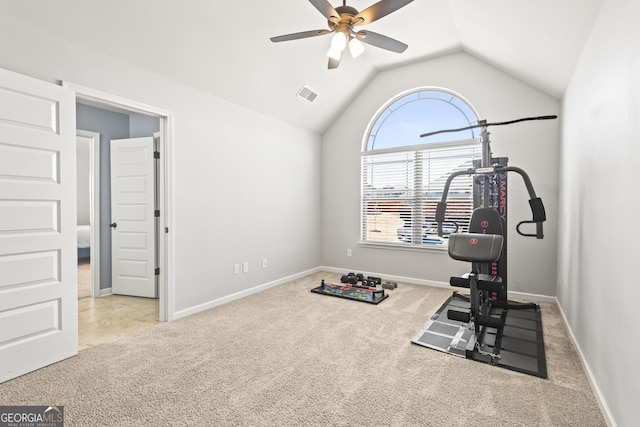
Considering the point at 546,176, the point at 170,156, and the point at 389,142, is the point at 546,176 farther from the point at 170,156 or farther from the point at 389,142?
the point at 170,156

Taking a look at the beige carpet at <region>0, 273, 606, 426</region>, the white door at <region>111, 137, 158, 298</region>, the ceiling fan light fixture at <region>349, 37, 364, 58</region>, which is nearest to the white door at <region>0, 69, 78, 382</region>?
the beige carpet at <region>0, 273, 606, 426</region>

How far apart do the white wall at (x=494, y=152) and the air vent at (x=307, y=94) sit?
95cm

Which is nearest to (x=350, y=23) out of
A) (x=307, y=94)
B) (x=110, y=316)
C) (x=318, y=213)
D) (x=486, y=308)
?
(x=307, y=94)

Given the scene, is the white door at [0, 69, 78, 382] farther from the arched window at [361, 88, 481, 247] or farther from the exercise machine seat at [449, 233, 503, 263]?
the arched window at [361, 88, 481, 247]

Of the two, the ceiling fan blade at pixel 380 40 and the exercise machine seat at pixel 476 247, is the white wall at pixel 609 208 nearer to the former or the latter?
the exercise machine seat at pixel 476 247

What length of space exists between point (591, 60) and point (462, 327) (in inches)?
97.6

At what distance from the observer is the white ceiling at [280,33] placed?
2.51 meters

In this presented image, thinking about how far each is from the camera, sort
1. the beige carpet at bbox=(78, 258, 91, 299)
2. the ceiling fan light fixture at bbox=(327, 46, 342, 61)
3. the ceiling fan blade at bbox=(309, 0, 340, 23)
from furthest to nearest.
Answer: the beige carpet at bbox=(78, 258, 91, 299) → the ceiling fan light fixture at bbox=(327, 46, 342, 61) → the ceiling fan blade at bbox=(309, 0, 340, 23)

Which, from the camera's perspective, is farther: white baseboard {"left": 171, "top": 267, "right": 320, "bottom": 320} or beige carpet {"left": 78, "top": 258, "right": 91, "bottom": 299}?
beige carpet {"left": 78, "top": 258, "right": 91, "bottom": 299}

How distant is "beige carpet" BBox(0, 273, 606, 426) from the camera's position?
6.10 ft

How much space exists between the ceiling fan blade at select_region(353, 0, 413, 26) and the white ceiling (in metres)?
0.95

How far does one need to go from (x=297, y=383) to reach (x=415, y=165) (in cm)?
379

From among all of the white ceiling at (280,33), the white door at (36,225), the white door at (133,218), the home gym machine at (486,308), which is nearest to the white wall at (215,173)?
the white ceiling at (280,33)

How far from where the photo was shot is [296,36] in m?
2.71
